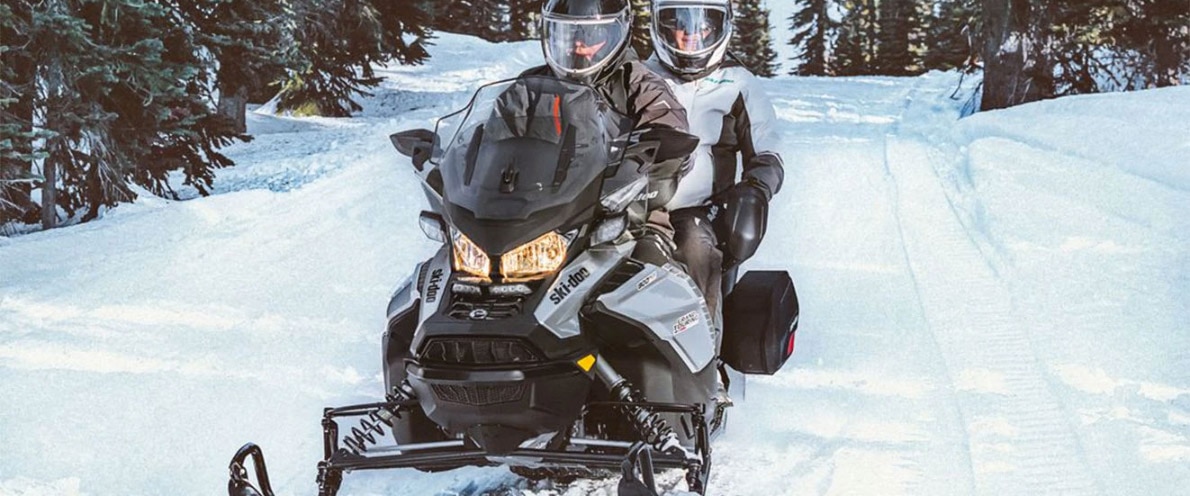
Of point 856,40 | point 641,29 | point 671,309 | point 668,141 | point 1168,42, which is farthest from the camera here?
point 856,40

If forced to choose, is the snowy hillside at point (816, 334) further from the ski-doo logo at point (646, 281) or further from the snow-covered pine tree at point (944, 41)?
the snow-covered pine tree at point (944, 41)

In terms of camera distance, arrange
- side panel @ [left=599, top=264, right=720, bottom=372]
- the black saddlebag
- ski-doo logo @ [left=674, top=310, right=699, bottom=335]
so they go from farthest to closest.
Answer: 1. the black saddlebag
2. ski-doo logo @ [left=674, top=310, right=699, bottom=335]
3. side panel @ [left=599, top=264, right=720, bottom=372]

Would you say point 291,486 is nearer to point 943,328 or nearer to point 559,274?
point 559,274

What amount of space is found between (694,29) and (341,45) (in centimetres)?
1546

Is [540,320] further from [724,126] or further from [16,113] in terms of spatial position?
[16,113]

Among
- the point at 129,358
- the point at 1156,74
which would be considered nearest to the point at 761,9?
the point at 1156,74

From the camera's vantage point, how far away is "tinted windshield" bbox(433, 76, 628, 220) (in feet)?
10.6

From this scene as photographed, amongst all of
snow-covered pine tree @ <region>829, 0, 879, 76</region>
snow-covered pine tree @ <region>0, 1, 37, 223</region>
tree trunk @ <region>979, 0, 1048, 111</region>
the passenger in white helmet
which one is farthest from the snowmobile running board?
snow-covered pine tree @ <region>829, 0, 879, 76</region>

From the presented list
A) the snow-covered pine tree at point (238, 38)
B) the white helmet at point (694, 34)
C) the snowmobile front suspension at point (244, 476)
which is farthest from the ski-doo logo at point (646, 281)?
the snow-covered pine tree at point (238, 38)

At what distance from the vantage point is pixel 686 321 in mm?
3482

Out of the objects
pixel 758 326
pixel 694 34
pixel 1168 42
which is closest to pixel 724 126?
pixel 694 34

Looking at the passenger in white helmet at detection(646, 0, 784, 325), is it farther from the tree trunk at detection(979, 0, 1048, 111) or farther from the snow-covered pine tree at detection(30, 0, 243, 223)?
the tree trunk at detection(979, 0, 1048, 111)

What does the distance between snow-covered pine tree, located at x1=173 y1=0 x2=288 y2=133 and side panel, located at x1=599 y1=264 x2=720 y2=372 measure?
31.0 feet

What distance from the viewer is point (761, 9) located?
164ft
